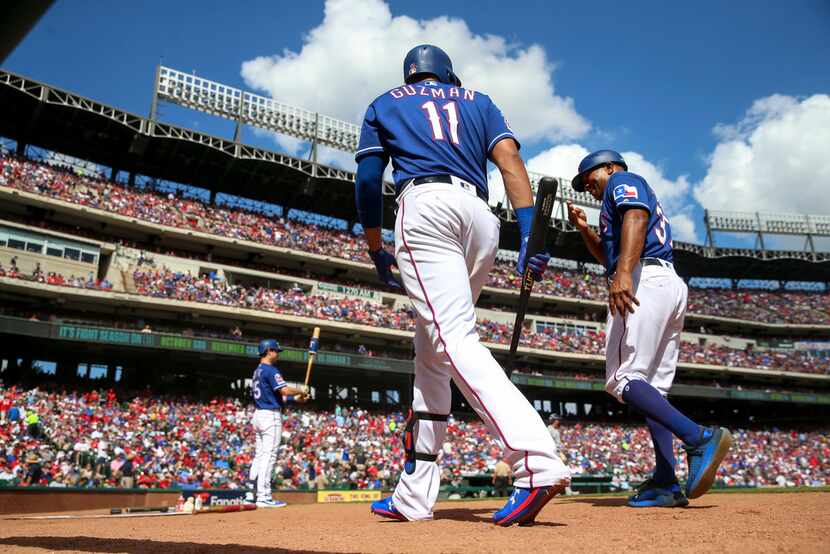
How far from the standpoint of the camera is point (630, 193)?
422 cm

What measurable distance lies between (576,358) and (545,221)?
1374 inches

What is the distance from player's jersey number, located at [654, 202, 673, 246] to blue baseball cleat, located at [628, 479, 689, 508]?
1761 millimetres

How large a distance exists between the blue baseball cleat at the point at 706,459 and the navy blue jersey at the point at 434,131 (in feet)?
7.10

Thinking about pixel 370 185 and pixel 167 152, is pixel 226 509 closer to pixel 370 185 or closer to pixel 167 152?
pixel 370 185

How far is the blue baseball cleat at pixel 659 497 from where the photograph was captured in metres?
4.02

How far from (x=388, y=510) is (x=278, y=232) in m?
33.1

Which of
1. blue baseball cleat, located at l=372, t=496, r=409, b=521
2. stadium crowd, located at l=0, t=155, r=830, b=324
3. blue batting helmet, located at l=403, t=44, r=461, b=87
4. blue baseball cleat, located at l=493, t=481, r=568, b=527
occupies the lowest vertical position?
blue baseball cleat, located at l=372, t=496, r=409, b=521

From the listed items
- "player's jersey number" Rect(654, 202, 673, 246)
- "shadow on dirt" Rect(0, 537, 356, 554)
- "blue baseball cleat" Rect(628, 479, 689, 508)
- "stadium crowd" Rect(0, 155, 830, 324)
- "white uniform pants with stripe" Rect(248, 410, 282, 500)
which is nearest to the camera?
"shadow on dirt" Rect(0, 537, 356, 554)

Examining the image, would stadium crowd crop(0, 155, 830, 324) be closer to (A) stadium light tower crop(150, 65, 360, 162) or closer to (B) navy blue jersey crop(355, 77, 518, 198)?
(A) stadium light tower crop(150, 65, 360, 162)

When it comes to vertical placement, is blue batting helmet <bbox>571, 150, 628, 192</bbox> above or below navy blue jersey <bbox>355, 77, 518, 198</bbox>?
above

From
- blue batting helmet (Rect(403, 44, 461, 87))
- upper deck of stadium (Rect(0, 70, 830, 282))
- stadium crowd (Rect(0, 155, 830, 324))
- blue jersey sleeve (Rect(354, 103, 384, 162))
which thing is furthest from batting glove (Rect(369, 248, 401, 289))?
upper deck of stadium (Rect(0, 70, 830, 282))

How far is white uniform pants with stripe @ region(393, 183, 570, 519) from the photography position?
8.70 feet

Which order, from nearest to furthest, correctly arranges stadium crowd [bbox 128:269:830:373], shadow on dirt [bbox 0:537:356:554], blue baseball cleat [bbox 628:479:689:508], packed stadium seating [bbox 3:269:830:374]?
shadow on dirt [bbox 0:537:356:554]
blue baseball cleat [bbox 628:479:689:508]
packed stadium seating [bbox 3:269:830:374]
stadium crowd [bbox 128:269:830:373]

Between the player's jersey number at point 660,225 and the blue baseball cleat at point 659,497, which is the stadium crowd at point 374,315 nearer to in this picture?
the player's jersey number at point 660,225
